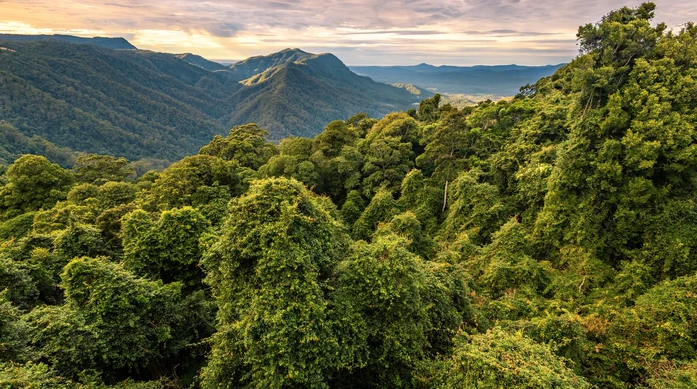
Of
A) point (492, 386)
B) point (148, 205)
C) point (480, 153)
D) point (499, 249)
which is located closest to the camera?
point (492, 386)

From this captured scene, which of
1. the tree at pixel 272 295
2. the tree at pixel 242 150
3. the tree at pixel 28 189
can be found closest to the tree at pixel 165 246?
the tree at pixel 272 295

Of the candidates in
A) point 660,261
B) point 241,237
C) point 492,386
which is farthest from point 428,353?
point 660,261

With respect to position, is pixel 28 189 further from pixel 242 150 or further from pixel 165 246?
pixel 165 246

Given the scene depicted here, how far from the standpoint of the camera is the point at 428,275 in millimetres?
13125

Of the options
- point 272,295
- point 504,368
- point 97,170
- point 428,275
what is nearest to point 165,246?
point 272,295

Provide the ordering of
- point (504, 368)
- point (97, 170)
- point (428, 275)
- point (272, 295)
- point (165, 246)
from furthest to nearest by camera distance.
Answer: point (97, 170) → point (165, 246) → point (428, 275) → point (272, 295) → point (504, 368)

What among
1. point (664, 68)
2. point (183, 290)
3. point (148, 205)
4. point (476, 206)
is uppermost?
point (664, 68)

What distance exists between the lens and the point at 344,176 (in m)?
35.2

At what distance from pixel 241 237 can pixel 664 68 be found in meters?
21.5

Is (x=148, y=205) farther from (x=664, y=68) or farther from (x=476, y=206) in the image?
(x=664, y=68)

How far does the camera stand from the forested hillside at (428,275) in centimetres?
962

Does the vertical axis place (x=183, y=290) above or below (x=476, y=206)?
below

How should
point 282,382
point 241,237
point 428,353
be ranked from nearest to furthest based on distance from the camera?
1. point 282,382
2. point 241,237
3. point 428,353

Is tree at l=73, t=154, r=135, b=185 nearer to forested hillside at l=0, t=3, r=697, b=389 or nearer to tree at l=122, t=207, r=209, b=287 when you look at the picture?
forested hillside at l=0, t=3, r=697, b=389
